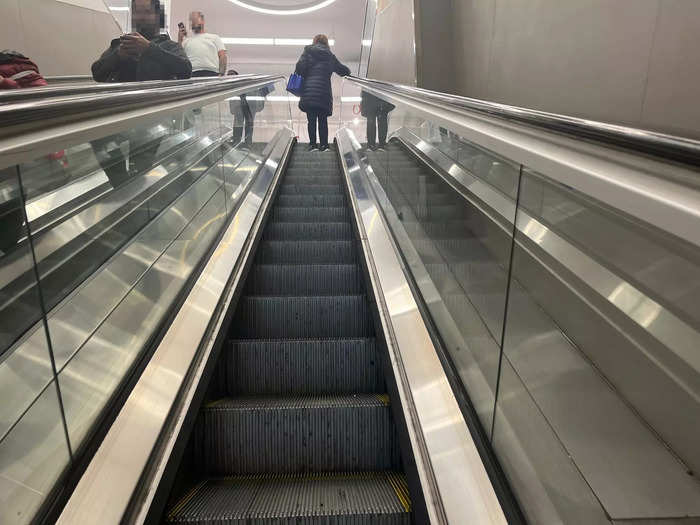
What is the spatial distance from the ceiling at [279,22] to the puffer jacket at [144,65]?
1118 cm

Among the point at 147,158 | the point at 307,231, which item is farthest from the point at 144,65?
the point at 307,231

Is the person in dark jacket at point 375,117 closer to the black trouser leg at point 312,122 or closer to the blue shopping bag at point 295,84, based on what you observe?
the black trouser leg at point 312,122

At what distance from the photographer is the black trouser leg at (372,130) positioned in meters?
5.19

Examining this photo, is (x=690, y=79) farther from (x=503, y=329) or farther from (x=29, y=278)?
(x=29, y=278)

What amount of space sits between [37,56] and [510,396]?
22.9ft

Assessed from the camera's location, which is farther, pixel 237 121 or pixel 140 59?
pixel 237 121

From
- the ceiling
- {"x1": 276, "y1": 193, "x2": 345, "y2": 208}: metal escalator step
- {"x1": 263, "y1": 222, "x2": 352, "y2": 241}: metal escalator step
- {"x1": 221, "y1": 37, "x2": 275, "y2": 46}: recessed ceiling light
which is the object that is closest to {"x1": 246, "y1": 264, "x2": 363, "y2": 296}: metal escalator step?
{"x1": 263, "y1": 222, "x2": 352, "y2": 241}: metal escalator step

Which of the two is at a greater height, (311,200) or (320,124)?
(320,124)

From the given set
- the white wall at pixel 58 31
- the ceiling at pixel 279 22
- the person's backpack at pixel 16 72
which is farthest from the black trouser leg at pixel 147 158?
the ceiling at pixel 279 22

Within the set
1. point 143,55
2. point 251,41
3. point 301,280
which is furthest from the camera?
point 251,41

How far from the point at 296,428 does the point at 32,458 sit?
1004 mm

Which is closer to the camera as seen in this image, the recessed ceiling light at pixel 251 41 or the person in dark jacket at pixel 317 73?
the person in dark jacket at pixel 317 73

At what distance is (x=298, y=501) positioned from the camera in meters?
1.85

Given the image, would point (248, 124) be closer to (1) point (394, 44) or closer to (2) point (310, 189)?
(2) point (310, 189)
